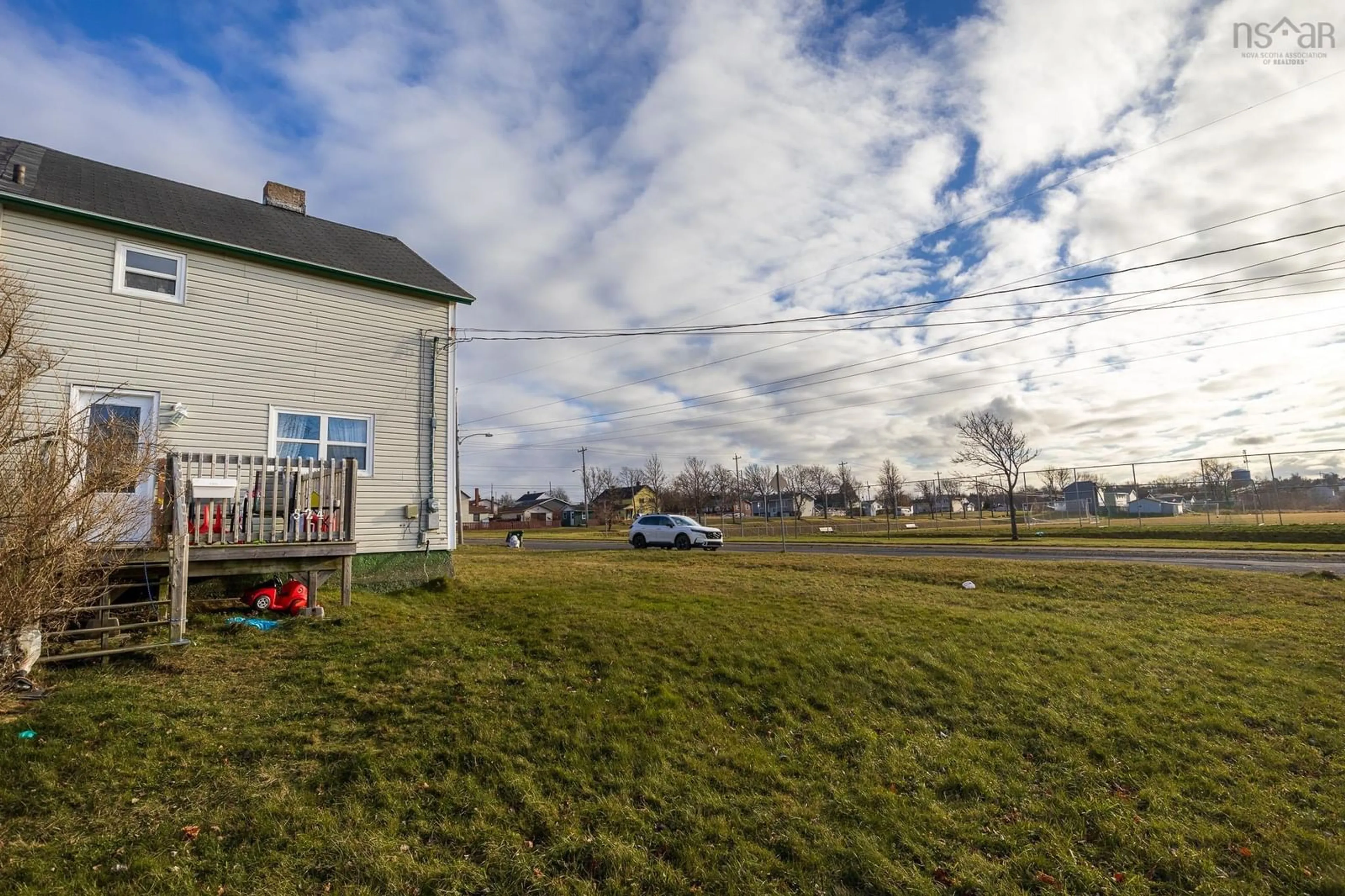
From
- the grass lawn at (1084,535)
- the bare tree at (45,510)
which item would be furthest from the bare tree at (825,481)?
the bare tree at (45,510)

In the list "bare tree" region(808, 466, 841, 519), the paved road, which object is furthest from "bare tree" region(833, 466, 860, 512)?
the paved road

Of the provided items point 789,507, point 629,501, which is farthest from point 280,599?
point 629,501

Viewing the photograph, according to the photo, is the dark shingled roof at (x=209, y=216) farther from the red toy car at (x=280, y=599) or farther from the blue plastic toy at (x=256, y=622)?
the blue plastic toy at (x=256, y=622)

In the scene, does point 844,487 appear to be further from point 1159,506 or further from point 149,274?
point 149,274

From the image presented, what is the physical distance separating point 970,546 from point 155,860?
26.8 meters

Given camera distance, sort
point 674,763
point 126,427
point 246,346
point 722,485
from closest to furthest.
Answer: point 674,763 < point 126,427 < point 246,346 < point 722,485

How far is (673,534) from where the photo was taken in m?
26.8

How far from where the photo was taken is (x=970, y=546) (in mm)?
25547

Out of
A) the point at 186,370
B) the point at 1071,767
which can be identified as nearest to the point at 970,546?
the point at 1071,767

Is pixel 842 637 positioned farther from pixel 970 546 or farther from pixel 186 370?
pixel 970 546

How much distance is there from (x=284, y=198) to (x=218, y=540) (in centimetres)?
884

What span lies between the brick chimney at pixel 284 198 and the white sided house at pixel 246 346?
0.55 metres

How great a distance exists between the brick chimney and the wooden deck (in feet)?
22.3

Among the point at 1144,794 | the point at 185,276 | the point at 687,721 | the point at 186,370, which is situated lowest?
the point at 1144,794
